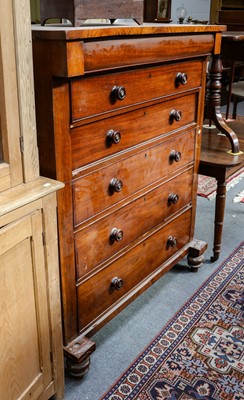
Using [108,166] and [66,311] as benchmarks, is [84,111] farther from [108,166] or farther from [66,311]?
[66,311]

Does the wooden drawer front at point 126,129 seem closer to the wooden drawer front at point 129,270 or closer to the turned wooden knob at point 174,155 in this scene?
the turned wooden knob at point 174,155

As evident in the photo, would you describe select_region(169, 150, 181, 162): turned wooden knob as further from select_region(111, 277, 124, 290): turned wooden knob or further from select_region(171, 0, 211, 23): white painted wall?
select_region(171, 0, 211, 23): white painted wall

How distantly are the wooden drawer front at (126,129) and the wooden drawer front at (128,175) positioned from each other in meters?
0.06

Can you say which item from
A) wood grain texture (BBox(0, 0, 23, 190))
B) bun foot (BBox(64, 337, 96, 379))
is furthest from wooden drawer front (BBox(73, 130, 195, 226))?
bun foot (BBox(64, 337, 96, 379))

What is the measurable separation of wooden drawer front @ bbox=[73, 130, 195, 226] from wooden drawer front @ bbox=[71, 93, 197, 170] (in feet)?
0.19

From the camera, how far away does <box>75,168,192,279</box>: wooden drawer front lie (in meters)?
1.66

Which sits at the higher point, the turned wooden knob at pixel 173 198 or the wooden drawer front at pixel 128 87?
the wooden drawer front at pixel 128 87

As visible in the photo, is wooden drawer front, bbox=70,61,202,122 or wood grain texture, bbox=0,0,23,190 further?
wooden drawer front, bbox=70,61,202,122

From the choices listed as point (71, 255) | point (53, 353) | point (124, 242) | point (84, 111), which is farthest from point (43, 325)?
point (84, 111)

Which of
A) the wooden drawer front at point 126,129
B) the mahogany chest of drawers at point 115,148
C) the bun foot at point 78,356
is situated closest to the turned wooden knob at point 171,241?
the mahogany chest of drawers at point 115,148

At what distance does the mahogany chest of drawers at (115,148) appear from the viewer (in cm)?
140

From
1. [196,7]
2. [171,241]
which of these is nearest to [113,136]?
[171,241]

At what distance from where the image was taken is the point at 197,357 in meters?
1.87

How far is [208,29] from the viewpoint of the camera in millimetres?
1930
